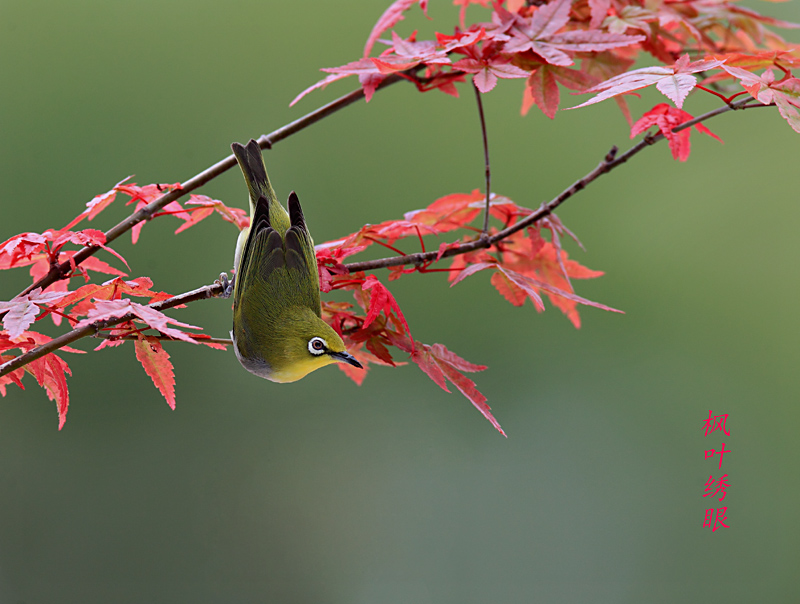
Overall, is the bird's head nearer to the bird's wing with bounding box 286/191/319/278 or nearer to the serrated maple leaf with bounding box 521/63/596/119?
the bird's wing with bounding box 286/191/319/278

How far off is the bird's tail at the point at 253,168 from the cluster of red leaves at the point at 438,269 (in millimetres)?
90

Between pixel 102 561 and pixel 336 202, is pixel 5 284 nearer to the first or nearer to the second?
pixel 102 561

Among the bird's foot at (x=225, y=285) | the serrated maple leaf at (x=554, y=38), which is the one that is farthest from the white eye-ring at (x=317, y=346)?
the serrated maple leaf at (x=554, y=38)

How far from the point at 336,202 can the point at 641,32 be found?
92 cm

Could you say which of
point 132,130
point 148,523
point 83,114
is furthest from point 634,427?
point 83,114

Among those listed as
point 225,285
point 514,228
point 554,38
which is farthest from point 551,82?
point 225,285

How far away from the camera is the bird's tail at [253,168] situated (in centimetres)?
64

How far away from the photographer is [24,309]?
18.6 inches

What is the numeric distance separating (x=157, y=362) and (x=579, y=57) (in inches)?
22.6

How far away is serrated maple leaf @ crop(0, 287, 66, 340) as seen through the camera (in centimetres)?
45

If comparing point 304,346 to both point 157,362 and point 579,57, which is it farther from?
point 579,57

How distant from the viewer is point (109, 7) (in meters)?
1.47

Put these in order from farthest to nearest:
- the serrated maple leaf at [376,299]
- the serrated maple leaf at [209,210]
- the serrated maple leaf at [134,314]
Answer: the serrated maple leaf at [209,210] → the serrated maple leaf at [376,299] → the serrated maple leaf at [134,314]

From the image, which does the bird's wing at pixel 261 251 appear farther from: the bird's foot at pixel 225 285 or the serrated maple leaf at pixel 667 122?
the serrated maple leaf at pixel 667 122
